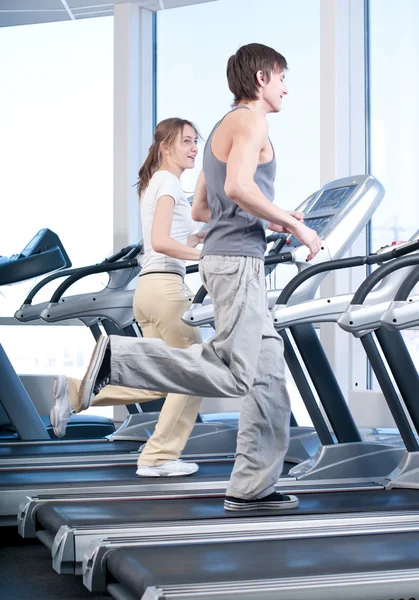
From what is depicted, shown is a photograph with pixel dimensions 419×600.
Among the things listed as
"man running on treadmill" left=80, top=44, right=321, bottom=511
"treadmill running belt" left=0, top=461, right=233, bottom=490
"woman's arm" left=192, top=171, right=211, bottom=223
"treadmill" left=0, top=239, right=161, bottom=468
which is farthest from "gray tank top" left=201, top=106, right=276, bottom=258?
"treadmill" left=0, top=239, right=161, bottom=468

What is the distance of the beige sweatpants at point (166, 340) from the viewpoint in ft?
11.5

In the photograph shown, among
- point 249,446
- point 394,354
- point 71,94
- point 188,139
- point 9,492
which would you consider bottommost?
point 9,492

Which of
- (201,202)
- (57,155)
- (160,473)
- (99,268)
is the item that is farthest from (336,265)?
(57,155)

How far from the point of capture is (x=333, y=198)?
3830mm

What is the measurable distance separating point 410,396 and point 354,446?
1.56ft

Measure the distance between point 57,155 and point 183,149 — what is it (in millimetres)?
3519

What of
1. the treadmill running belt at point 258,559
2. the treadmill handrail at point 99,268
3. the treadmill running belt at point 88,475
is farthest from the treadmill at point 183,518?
the treadmill handrail at point 99,268

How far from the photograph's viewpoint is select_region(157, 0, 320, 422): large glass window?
5691mm

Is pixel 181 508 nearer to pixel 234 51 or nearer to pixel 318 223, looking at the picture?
pixel 318 223

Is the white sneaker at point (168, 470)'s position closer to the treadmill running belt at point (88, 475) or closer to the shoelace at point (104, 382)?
the treadmill running belt at point (88, 475)

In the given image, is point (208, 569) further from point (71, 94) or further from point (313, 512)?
point (71, 94)

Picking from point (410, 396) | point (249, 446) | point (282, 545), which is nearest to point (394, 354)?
point (410, 396)

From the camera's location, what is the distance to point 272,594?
5.80 ft

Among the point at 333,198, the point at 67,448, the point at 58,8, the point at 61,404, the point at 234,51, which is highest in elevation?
the point at 58,8
